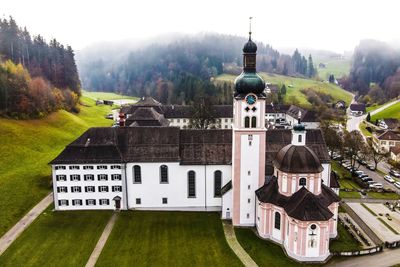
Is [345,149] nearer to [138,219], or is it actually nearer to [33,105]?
[138,219]

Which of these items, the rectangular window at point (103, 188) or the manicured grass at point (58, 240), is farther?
the rectangular window at point (103, 188)

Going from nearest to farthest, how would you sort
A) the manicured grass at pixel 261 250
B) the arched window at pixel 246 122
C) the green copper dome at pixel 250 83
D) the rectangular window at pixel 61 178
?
1. the manicured grass at pixel 261 250
2. the green copper dome at pixel 250 83
3. the arched window at pixel 246 122
4. the rectangular window at pixel 61 178

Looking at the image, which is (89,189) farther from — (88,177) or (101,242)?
(101,242)

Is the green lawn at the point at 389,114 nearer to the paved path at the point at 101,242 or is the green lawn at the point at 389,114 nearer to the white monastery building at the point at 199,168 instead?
the white monastery building at the point at 199,168

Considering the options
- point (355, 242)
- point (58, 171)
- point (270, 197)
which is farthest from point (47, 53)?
point (355, 242)

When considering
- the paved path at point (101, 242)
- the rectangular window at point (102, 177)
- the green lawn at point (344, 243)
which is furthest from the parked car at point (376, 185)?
the rectangular window at point (102, 177)

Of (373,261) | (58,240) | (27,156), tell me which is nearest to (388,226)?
(373,261)

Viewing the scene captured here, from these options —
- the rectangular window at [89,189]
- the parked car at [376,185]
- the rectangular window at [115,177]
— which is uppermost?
the rectangular window at [115,177]

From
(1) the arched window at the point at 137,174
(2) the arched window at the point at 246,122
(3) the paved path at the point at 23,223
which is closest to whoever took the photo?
(3) the paved path at the point at 23,223
